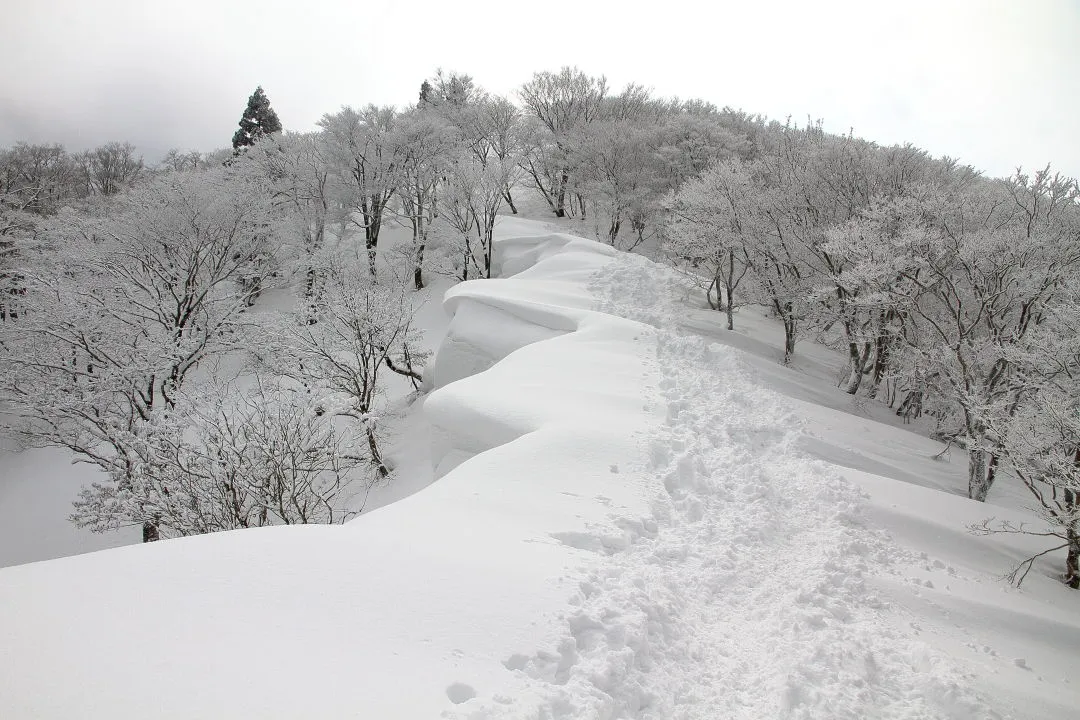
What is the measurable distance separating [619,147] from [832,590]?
31550mm

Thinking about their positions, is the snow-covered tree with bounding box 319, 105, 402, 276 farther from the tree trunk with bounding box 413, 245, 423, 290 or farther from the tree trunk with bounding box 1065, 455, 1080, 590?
the tree trunk with bounding box 1065, 455, 1080, 590

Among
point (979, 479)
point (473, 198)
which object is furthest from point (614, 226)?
point (979, 479)

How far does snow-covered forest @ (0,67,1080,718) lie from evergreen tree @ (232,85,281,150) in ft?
34.8

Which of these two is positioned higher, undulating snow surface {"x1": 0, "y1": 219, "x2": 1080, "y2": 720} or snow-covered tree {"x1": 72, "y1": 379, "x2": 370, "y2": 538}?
undulating snow surface {"x1": 0, "y1": 219, "x2": 1080, "y2": 720}

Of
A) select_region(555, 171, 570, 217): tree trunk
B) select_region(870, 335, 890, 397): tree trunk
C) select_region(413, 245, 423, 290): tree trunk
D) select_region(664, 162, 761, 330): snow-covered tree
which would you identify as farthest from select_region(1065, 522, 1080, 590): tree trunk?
select_region(555, 171, 570, 217): tree trunk

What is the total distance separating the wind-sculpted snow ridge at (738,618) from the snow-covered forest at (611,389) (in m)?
0.03

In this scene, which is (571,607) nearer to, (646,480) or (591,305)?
(646,480)

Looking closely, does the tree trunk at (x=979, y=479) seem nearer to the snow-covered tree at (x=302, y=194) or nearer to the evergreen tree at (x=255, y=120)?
the snow-covered tree at (x=302, y=194)

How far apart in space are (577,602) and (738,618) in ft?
5.82

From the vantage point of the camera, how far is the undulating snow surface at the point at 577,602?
10.1 ft

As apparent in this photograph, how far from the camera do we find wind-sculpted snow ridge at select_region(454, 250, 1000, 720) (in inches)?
151

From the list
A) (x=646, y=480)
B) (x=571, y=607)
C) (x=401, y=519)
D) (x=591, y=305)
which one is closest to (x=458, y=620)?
(x=571, y=607)

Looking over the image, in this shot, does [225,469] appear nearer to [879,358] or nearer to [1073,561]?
[1073,561]

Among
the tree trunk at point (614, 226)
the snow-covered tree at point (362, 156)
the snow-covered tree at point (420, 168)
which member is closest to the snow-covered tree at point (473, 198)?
the snow-covered tree at point (420, 168)
